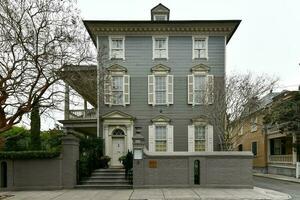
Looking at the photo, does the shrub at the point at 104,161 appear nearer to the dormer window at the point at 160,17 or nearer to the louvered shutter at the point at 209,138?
the louvered shutter at the point at 209,138

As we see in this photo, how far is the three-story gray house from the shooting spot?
27469mm

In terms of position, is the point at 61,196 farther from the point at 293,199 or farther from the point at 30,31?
the point at 293,199

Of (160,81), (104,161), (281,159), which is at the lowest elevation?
(281,159)

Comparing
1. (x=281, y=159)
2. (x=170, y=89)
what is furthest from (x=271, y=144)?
(x=170, y=89)

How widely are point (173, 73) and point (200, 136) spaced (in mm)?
4948

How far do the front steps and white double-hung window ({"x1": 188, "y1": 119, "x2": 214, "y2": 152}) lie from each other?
611cm

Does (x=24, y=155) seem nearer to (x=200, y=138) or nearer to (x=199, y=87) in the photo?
(x=200, y=138)

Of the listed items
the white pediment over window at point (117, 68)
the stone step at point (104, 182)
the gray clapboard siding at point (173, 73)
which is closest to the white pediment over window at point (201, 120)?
the gray clapboard siding at point (173, 73)

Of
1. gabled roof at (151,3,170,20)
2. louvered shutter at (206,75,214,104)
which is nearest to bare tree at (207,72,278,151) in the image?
louvered shutter at (206,75,214,104)

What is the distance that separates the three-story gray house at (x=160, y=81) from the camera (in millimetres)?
27469

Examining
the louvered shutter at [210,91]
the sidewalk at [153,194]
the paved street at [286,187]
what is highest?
the louvered shutter at [210,91]

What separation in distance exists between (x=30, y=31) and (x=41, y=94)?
8.40ft

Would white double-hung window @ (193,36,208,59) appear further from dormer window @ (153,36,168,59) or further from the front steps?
the front steps

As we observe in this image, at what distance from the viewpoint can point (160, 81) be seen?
2806cm
